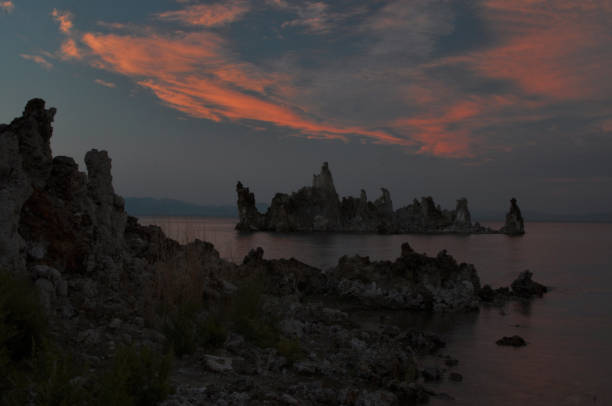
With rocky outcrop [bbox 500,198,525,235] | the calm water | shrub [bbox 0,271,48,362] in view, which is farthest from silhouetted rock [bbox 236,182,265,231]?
shrub [bbox 0,271,48,362]

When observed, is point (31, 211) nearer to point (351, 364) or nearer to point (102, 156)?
point (102, 156)

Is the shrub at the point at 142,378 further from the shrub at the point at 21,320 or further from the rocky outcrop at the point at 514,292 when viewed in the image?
the rocky outcrop at the point at 514,292

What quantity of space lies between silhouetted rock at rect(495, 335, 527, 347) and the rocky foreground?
251 centimetres

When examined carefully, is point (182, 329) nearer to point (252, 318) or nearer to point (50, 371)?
point (252, 318)

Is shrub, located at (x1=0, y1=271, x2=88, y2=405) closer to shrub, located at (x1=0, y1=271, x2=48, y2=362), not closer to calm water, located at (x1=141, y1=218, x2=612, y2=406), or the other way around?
shrub, located at (x1=0, y1=271, x2=48, y2=362)

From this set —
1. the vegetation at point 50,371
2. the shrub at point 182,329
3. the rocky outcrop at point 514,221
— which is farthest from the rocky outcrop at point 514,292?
the rocky outcrop at point 514,221

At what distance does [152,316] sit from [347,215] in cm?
14752

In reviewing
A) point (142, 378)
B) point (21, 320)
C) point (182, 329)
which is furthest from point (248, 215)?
point (142, 378)

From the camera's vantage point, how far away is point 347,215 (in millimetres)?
154750

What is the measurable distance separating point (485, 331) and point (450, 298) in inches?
132

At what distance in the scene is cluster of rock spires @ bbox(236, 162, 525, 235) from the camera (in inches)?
5517

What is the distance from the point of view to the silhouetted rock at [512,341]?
14047 millimetres

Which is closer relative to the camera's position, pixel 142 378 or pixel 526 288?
pixel 142 378

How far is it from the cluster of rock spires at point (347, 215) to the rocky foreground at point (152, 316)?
410 ft
